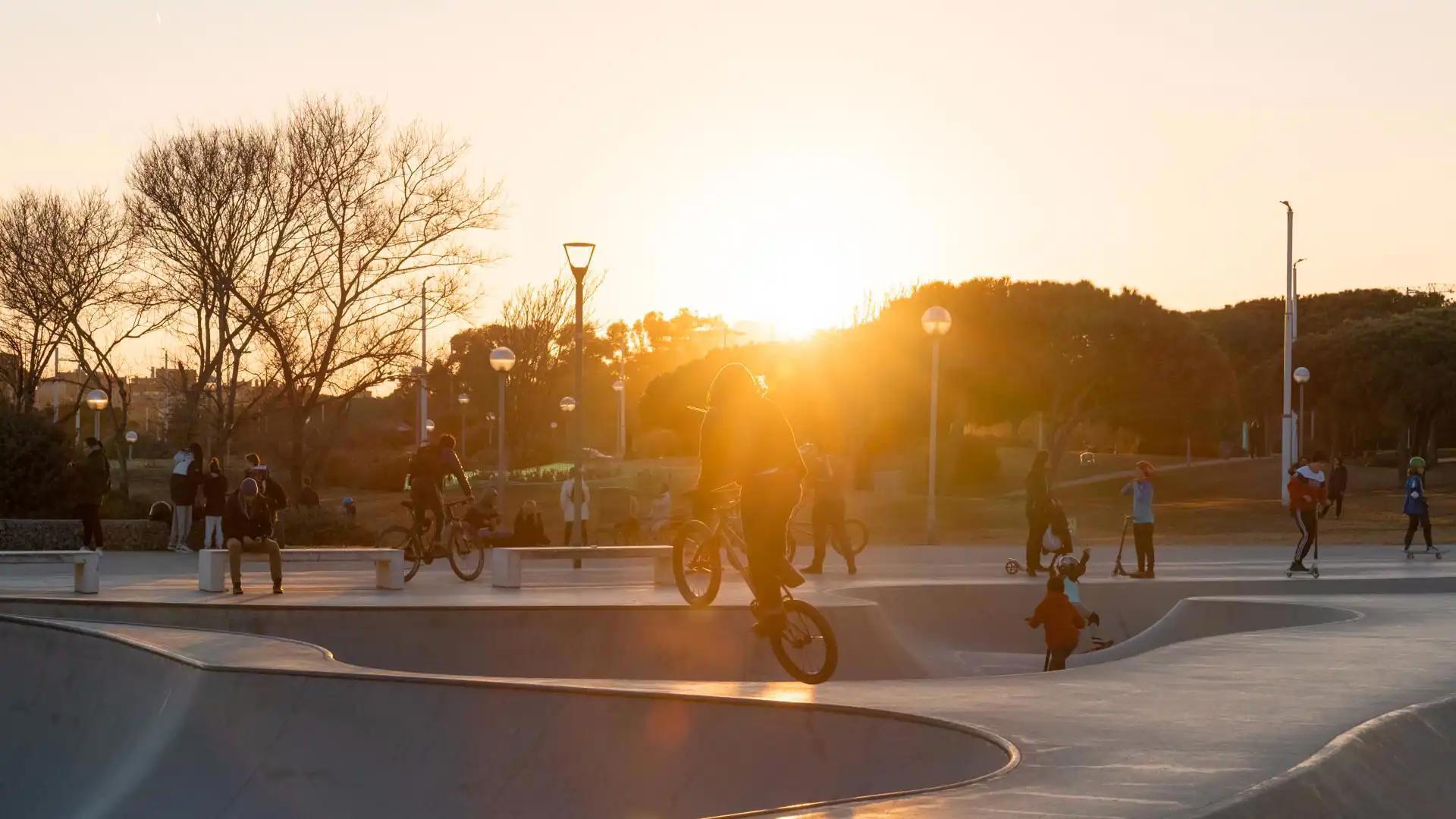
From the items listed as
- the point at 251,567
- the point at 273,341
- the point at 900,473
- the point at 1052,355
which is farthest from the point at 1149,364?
the point at 251,567

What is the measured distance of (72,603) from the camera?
593 inches

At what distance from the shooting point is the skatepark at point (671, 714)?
639 cm

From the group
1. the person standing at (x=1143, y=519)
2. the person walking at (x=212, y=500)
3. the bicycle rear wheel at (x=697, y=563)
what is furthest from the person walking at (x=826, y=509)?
the person walking at (x=212, y=500)

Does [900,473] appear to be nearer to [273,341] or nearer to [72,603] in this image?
[273,341]

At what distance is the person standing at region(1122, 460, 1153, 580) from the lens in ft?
67.7

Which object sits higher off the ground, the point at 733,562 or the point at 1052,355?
the point at 1052,355

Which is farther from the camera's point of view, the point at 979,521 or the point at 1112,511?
the point at 1112,511

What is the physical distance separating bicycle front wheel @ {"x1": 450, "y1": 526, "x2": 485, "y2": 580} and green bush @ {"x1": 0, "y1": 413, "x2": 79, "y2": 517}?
1537 centimetres

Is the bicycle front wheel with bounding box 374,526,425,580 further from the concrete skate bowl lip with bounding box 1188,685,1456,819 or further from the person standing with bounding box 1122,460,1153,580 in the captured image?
the concrete skate bowl lip with bounding box 1188,685,1456,819

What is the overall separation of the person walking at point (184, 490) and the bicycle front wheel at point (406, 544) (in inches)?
206

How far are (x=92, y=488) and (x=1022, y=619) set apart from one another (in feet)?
51.0

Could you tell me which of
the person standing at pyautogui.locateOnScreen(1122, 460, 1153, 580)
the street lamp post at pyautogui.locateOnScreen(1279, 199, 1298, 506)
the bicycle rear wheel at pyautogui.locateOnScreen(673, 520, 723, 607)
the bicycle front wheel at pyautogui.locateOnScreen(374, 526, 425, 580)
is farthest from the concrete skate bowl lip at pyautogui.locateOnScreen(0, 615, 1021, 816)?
the street lamp post at pyautogui.locateOnScreen(1279, 199, 1298, 506)

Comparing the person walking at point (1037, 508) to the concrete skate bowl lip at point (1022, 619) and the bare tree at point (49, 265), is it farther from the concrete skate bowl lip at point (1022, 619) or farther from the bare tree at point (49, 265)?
the bare tree at point (49, 265)

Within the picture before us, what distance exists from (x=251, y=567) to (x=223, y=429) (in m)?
18.6
